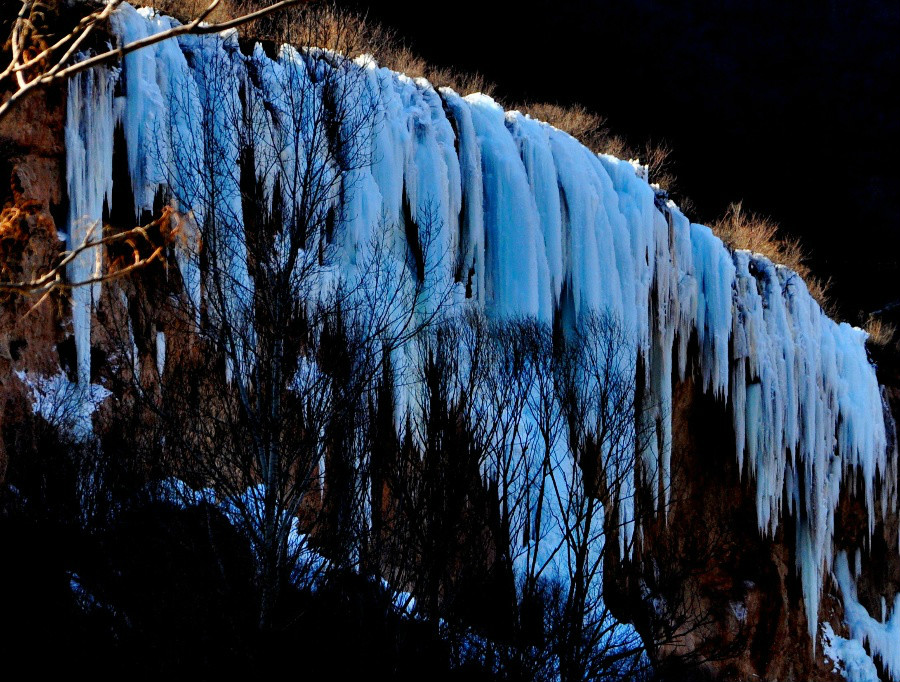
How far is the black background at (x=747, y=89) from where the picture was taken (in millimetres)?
32094

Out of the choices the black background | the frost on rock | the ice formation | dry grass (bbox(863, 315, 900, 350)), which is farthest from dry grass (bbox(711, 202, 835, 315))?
the frost on rock

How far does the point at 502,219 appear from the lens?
12.6 meters

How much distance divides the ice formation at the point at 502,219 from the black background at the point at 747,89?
14.2 m

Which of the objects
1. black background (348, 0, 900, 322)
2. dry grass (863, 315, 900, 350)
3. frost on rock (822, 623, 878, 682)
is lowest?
frost on rock (822, 623, 878, 682)

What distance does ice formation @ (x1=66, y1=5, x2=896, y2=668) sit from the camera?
9109 mm

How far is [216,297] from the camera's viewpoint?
7.28 metres

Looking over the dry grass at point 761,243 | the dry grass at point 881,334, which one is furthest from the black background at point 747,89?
the dry grass at point 761,243

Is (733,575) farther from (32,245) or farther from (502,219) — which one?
(32,245)

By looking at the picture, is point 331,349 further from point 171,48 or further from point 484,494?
point 171,48

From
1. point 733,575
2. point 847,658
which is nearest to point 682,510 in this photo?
point 733,575

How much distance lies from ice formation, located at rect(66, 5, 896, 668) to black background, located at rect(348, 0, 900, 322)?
46.5ft

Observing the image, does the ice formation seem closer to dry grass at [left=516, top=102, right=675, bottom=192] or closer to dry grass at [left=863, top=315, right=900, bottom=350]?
dry grass at [left=516, top=102, right=675, bottom=192]

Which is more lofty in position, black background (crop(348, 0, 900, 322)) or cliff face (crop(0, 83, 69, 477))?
black background (crop(348, 0, 900, 322))

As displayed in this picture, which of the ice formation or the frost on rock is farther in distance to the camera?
the frost on rock
